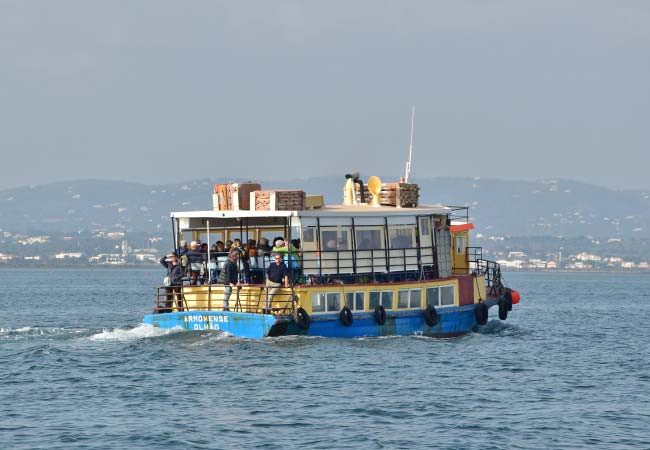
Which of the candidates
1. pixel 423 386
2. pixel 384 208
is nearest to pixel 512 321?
pixel 384 208

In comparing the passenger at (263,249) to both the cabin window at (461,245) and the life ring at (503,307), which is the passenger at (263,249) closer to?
the cabin window at (461,245)

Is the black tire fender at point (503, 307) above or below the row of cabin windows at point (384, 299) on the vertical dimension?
below

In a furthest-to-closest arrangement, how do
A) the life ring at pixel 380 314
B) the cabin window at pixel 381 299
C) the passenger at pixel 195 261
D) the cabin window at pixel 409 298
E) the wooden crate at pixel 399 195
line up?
the wooden crate at pixel 399 195, the passenger at pixel 195 261, the cabin window at pixel 409 298, the cabin window at pixel 381 299, the life ring at pixel 380 314

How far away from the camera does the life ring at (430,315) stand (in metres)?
40.5

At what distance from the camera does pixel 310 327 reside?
38312 millimetres

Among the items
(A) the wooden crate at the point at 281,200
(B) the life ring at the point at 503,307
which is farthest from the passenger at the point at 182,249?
(B) the life ring at the point at 503,307

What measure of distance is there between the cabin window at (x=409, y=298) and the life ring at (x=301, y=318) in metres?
3.57

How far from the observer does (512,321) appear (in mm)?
58219

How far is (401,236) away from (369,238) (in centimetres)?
120

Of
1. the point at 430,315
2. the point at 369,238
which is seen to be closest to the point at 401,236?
the point at 369,238

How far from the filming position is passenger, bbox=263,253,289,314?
38.0 metres

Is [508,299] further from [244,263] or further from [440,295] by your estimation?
[244,263]

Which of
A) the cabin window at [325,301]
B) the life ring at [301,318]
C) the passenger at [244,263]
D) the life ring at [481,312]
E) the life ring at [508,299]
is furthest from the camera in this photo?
the life ring at [508,299]

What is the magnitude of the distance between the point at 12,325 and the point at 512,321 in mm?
21644
